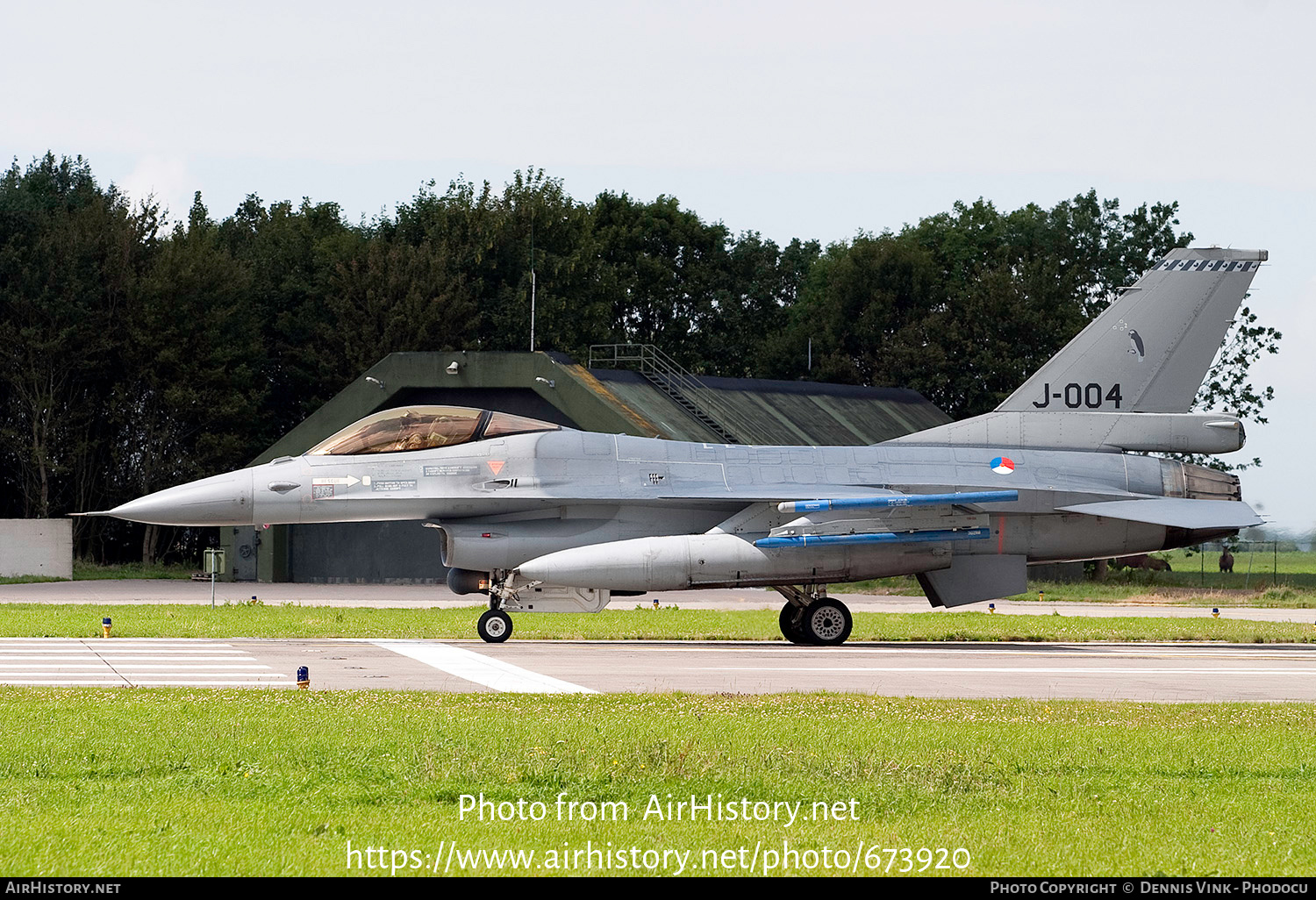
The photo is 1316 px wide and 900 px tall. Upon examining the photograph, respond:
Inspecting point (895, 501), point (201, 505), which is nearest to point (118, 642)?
point (201, 505)

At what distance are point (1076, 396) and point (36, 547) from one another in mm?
28992

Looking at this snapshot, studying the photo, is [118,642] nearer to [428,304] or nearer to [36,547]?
[36,547]

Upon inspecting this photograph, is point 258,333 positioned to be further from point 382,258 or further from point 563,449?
point 563,449

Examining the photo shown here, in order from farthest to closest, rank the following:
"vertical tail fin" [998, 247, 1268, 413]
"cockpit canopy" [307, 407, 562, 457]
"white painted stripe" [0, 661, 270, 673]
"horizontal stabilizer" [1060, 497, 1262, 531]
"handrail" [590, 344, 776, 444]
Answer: "handrail" [590, 344, 776, 444] < "vertical tail fin" [998, 247, 1268, 413] < "horizontal stabilizer" [1060, 497, 1262, 531] < "cockpit canopy" [307, 407, 562, 457] < "white painted stripe" [0, 661, 270, 673]

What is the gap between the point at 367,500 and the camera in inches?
772

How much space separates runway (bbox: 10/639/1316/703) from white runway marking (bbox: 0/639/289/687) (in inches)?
0.8

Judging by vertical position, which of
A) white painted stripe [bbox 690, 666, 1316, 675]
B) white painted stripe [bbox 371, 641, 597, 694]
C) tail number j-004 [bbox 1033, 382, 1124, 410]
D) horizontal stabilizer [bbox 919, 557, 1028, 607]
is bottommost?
white painted stripe [bbox 690, 666, 1316, 675]

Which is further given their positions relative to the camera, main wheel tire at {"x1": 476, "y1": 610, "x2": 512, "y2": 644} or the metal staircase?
the metal staircase

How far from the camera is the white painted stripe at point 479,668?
1312 cm

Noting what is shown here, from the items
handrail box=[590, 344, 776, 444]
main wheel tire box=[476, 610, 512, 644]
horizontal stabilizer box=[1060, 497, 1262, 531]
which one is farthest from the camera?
handrail box=[590, 344, 776, 444]

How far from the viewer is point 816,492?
20484 millimetres

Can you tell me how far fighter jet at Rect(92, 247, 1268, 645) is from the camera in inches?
766

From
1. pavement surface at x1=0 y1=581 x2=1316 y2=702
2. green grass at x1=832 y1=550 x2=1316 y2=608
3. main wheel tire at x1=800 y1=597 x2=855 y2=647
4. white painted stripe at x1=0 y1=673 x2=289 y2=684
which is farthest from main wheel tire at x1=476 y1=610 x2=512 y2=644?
green grass at x1=832 y1=550 x2=1316 y2=608

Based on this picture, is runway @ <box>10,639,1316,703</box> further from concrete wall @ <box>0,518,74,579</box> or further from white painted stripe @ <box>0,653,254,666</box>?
concrete wall @ <box>0,518,74,579</box>
